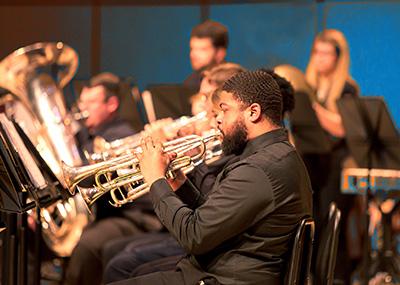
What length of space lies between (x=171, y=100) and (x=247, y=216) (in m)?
2.18

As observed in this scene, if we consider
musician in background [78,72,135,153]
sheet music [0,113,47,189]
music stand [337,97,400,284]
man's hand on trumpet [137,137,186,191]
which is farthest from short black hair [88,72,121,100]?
man's hand on trumpet [137,137,186,191]

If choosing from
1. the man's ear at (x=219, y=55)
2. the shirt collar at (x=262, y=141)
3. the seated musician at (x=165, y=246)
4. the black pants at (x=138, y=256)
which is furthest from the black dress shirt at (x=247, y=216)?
the man's ear at (x=219, y=55)

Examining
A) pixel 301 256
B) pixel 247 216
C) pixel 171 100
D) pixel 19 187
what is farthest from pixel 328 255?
pixel 171 100

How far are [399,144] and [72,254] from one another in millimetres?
1995

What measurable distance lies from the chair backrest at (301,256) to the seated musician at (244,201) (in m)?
0.05

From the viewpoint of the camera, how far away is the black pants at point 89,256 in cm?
468

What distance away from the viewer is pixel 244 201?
8.80 ft

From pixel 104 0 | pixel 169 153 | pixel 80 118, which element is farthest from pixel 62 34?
pixel 169 153

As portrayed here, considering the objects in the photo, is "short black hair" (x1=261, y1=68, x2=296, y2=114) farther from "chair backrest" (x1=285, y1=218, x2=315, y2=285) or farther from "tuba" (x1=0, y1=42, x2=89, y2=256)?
"tuba" (x1=0, y1=42, x2=89, y2=256)

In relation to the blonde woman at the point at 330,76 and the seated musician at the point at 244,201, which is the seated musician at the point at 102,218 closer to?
the blonde woman at the point at 330,76

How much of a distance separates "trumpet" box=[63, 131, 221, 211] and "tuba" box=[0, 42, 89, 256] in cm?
143

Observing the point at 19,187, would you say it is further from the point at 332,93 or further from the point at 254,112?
the point at 332,93

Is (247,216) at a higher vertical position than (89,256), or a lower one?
higher

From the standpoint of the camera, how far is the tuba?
493 centimetres
